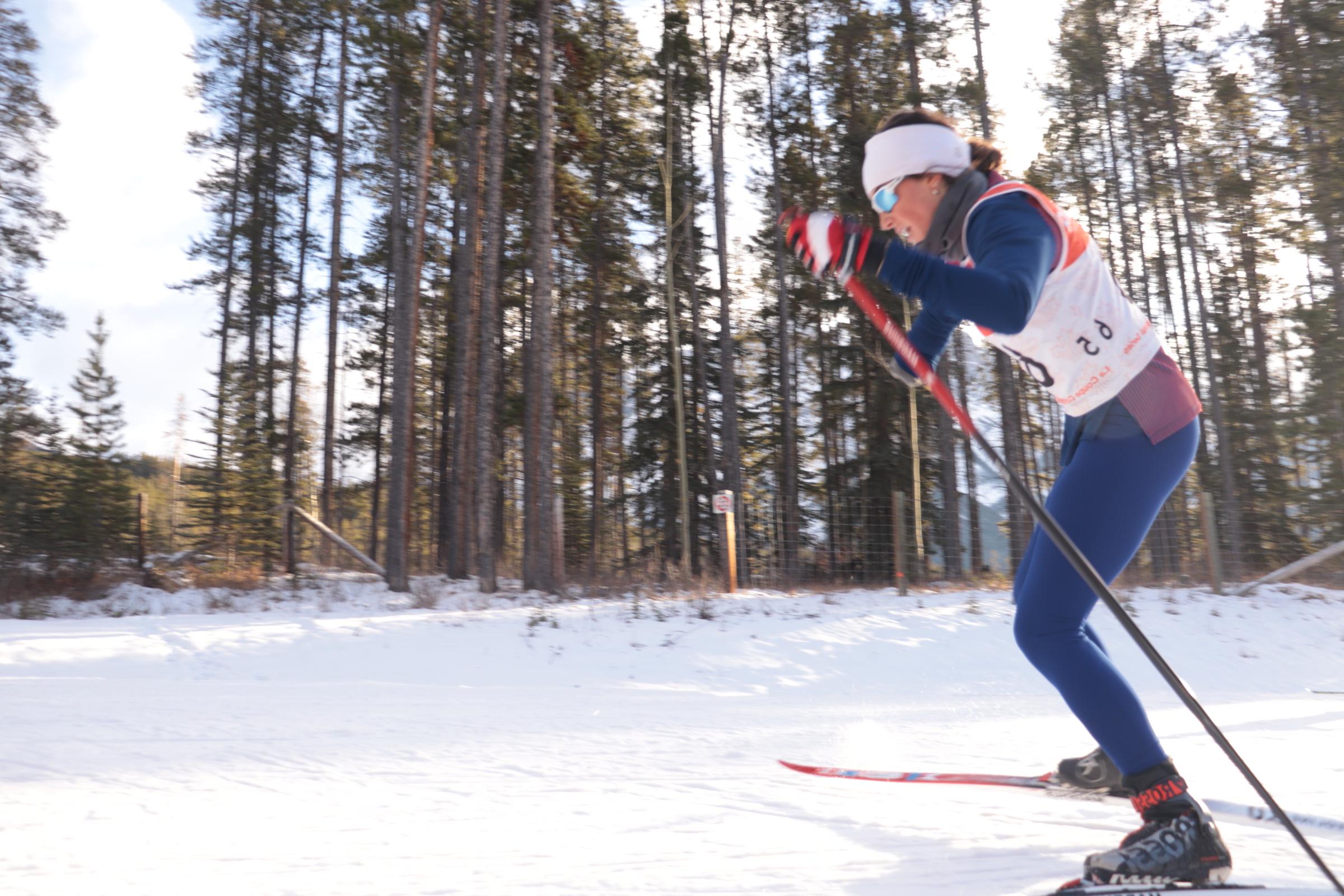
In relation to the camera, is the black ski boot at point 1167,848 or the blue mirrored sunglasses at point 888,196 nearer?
the black ski boot at point 1167,848

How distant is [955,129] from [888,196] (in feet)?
0.87

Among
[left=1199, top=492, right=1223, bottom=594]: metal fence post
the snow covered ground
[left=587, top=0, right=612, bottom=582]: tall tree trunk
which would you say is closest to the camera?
the snow covered ground

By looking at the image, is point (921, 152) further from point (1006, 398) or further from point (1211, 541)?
point (1006, 398)

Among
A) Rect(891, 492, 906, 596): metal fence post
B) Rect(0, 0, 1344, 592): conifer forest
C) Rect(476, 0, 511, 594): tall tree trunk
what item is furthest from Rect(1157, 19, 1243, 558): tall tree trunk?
Rect(476, 0, 511, 594): tall tree trunk

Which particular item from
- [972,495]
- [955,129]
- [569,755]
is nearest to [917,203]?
[955,129]

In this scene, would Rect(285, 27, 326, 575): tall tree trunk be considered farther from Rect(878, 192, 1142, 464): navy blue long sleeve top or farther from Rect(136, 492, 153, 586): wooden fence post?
Rect(878, 192, 1142, 464): navy blue long sleeve top

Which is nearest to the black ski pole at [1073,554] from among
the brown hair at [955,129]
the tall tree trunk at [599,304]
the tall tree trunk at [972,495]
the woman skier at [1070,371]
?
the woman skier at [1070,371]

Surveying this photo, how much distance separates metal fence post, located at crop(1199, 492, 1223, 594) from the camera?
10359mm

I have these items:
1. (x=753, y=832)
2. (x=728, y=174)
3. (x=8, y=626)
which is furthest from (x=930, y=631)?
(x=728, y=174)

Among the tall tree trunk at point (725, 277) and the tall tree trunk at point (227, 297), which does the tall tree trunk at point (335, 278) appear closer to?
the tall tree trunk at point (227, 297)

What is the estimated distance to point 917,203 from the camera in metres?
2.13

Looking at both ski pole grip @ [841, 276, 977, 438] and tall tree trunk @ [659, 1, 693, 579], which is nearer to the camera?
ski pole grip @ [841, 276, 977, 438]

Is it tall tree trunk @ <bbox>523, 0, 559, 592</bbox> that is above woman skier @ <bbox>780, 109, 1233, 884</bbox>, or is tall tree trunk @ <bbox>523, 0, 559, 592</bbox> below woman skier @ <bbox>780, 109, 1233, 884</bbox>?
above

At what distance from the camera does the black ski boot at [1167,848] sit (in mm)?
1798
